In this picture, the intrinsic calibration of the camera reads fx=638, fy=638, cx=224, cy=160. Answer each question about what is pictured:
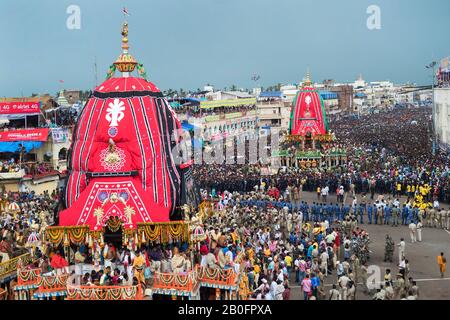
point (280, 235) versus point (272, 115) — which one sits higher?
point (272, 115)

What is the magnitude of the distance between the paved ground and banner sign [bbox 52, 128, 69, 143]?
2018 cm

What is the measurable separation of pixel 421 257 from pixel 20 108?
95.5 ft

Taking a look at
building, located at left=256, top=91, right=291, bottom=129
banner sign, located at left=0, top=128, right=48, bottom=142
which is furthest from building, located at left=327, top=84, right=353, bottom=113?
banner sign, located at left=0, top=128, right=48, bottom=142

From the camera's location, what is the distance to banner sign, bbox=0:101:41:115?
4156 centimetres

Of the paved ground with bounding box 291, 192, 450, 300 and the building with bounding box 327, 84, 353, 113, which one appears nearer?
the paved ground with bounding box 291, 192, 450, 300

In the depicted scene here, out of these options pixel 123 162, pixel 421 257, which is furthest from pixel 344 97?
pixel 123 162

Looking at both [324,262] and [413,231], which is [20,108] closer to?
[413,231]

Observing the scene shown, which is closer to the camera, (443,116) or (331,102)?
(443,116)

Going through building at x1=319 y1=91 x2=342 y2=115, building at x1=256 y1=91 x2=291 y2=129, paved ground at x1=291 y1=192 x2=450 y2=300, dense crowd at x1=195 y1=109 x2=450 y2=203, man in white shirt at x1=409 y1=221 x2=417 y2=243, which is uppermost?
building at x1=319 y1=91 x2=342 y2=115

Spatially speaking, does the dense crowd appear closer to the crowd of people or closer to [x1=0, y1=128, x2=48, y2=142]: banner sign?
the crowd of people

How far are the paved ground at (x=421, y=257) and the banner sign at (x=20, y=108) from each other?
2432cm

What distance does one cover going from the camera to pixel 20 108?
136ft
